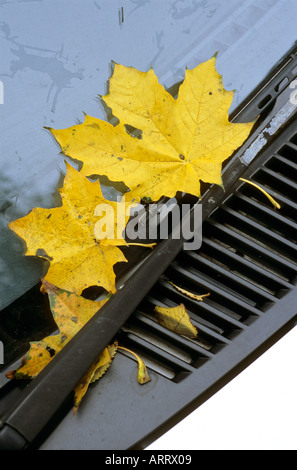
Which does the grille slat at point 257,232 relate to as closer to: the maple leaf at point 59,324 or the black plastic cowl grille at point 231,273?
the black plastic cowl grille at point 231,273

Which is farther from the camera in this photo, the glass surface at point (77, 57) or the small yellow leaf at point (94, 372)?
the glass surface at point (77, 57)

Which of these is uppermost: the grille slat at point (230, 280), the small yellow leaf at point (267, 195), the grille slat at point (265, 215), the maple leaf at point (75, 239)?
the small yellow leaf at point (267, 195)

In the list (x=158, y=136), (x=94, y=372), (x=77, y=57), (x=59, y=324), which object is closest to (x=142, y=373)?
(x=94, y=372)

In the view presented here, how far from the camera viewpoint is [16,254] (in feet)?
3.75

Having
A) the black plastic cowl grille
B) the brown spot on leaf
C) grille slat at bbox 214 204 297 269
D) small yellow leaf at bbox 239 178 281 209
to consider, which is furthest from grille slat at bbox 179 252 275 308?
the brown spot on leaf

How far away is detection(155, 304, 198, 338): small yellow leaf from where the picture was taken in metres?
1.12

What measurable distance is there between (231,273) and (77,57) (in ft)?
2.54

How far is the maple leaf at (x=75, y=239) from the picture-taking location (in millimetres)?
1154

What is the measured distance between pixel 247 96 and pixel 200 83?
156mm

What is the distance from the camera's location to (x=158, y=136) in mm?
1216

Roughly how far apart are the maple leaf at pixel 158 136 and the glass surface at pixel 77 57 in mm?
55

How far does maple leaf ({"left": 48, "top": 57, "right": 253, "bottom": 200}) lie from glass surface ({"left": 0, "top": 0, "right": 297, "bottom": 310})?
55mm

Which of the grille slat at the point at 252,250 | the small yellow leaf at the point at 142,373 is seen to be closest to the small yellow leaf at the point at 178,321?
the small yellow leaf at the point at 142,373
